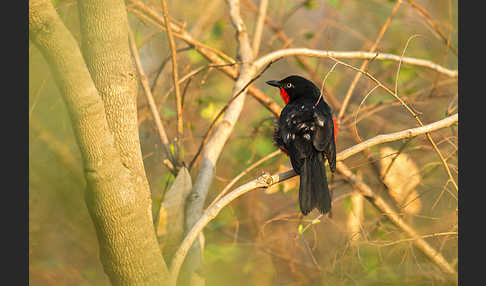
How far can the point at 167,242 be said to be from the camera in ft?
8.87

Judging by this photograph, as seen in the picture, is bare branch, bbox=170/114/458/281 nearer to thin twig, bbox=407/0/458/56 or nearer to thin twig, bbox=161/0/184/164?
thin twig, bbox=161/0/184/164

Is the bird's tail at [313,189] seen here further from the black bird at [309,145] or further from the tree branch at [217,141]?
the tree branch at [217,141]

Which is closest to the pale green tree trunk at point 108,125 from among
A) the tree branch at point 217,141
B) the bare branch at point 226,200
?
the bare branch at point 226,200

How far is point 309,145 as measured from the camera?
299cm

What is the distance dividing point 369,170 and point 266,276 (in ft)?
4.84

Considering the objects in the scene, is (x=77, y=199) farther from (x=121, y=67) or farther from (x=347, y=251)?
(x=347, y=251)

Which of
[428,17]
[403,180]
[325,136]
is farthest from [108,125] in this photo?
[428,17]

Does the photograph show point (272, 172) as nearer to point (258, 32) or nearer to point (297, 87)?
point (297, 87)

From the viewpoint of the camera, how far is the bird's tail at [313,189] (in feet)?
8.97

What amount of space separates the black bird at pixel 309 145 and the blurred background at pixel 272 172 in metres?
0.33

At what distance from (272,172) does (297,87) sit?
0.80 m

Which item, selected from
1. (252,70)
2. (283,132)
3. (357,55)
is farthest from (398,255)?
(252,70)

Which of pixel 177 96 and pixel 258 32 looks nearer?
pixel 177 96

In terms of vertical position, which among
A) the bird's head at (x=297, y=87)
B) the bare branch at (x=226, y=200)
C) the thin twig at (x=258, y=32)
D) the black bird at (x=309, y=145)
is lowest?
the bare branch at (x=226, y=200)
